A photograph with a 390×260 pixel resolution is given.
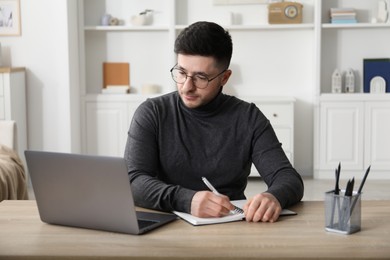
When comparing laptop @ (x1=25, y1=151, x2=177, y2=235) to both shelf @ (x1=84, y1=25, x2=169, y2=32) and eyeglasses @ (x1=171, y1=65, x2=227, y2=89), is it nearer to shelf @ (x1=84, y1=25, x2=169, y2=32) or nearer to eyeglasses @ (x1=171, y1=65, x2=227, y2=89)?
eyeglasses @ (x1=171, y1=65, x2=227, y2=89)

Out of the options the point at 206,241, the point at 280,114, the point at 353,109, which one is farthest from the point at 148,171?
the point at 353,109

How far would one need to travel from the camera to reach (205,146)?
2.18 metres

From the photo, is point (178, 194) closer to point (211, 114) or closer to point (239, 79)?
point (211, 114)

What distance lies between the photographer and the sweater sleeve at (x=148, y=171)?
188 centimetres

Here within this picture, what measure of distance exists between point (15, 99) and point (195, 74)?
374cm

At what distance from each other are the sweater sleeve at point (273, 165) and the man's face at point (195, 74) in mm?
193

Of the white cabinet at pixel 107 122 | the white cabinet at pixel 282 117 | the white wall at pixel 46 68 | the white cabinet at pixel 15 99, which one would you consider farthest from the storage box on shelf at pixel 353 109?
the white cabinet at pixel 15 99

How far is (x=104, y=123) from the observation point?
20.0 feet

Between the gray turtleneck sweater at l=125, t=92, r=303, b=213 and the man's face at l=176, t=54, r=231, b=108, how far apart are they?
8 cm

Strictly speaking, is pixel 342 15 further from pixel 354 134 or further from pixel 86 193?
pixel 86 193

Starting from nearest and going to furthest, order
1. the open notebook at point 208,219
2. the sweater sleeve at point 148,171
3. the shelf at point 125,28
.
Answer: the open notebook at point 208,219 → the sweater sleeve at point 148,171 → the shelf at point 125,28

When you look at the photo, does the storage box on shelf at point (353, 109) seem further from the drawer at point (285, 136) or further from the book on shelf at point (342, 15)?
the drawer at point (285, 136)

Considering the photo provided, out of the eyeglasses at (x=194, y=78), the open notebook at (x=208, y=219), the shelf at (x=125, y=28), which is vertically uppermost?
the shelf at (x=125, y=28)

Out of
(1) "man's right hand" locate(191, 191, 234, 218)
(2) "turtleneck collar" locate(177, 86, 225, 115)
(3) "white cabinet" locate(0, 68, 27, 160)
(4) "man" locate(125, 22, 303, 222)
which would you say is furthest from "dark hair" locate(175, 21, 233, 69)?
(3) "white cabinet" locate(0, 68, 27, 160)
